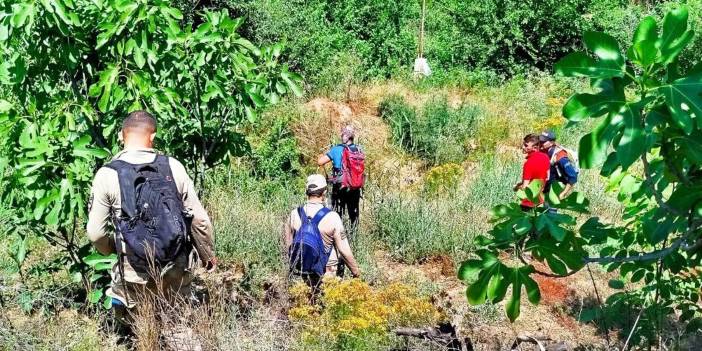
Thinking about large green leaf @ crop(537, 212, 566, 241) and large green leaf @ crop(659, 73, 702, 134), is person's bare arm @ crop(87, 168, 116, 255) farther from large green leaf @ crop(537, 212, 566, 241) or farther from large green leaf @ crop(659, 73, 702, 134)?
large green leaf @ crop(659, 73, 702, 134)

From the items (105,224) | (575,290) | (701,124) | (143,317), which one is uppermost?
(701,124)

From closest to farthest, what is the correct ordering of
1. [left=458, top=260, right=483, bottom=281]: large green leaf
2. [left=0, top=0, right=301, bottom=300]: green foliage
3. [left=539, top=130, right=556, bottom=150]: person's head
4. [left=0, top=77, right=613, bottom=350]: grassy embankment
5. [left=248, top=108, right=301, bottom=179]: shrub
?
[left=458, top=260, right=483, bottom=281]: large green leaf < [left=0, top=0, right=301, bottom=300]: green foliage < [left=0, top=77, right=613, bottom=350]: grassy embankment < [left=539, top=130, right=556, bottom=150]: person's head < [left=248, top=108, right=301, bottom=179]: shrub

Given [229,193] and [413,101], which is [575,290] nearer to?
[229,193]

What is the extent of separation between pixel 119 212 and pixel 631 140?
8.58 feet

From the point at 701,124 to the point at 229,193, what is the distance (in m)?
7.50

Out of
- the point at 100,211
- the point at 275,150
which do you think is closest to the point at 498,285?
the point at 100,211

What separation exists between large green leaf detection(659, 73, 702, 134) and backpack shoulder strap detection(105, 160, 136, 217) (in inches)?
100

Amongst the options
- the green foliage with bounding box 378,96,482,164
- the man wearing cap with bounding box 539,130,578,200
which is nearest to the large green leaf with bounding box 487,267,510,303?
the man wearing cap with bounding box 539,130,578,200

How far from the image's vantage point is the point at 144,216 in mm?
3730

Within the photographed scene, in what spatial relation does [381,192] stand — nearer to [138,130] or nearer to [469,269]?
[138,130]

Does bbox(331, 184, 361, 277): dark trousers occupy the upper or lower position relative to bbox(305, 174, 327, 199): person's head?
lower

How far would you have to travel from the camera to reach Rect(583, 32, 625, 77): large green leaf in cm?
221

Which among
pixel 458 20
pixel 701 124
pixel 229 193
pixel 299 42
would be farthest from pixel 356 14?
pixel 701 124

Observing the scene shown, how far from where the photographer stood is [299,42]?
553 inches
